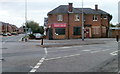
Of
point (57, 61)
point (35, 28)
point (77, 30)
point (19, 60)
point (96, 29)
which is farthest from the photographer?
point (35, 28)

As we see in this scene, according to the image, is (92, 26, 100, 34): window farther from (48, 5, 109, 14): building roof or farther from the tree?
the tree

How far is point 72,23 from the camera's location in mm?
62969

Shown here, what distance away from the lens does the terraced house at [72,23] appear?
61.5 metres

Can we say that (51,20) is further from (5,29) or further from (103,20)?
(5,29)

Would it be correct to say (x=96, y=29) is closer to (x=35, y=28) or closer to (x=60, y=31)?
(x=60, y=31)

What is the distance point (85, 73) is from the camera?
9.95 m

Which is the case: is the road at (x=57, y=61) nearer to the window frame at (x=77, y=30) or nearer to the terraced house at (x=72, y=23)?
the terraced house at (x=72, y=23)

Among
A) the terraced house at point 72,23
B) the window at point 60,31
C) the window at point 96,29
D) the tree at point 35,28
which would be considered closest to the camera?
the window at point 60,31

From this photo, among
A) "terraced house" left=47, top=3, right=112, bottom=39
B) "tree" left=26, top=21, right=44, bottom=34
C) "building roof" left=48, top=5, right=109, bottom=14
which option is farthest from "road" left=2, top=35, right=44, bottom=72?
"tree" left=26, top=21, right=44, bottom=34

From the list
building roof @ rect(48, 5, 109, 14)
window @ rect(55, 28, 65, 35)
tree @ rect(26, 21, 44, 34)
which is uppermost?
building roof @ rect(48, 5, 109, 14)

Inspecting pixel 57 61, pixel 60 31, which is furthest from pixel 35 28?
pixel 57 61

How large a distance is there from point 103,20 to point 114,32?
484cm

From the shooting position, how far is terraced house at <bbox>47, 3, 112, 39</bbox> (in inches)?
2420

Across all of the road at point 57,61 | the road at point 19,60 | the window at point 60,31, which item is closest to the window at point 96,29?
the window at point 60,31
